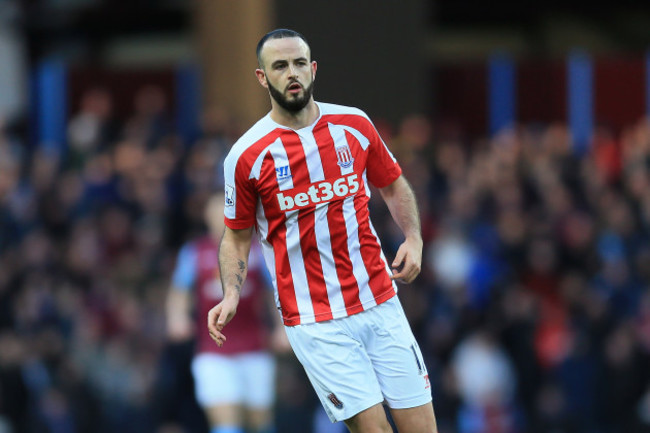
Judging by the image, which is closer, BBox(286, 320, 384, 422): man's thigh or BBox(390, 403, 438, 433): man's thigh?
BBox(286, 320, 384, 422): man's thigh

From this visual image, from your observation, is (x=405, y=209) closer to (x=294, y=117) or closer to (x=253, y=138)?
(x=294, y=117)

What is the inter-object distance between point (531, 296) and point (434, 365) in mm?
1457

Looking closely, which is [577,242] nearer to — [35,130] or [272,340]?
[272,340]

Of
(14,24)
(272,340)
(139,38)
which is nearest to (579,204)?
(272,340)

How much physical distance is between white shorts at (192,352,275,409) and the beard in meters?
3.98

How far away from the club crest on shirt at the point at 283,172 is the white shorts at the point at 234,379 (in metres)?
3.80

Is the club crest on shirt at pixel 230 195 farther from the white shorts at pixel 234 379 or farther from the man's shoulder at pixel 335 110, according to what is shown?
the white shorts at pixel 234 379

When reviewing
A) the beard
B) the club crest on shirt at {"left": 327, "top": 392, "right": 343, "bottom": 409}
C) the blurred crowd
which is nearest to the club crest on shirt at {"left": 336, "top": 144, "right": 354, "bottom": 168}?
the beard

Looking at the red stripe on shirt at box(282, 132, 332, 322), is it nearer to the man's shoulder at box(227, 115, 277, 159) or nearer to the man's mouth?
the man's shoulder at box(227, 115, 277, 159)

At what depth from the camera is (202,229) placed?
33.7 feet

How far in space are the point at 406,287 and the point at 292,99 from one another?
5528 millimetres

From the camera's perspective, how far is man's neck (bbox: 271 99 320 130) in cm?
559

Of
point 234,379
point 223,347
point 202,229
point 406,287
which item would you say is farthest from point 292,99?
point 406,287

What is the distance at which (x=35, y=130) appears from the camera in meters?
14.1
